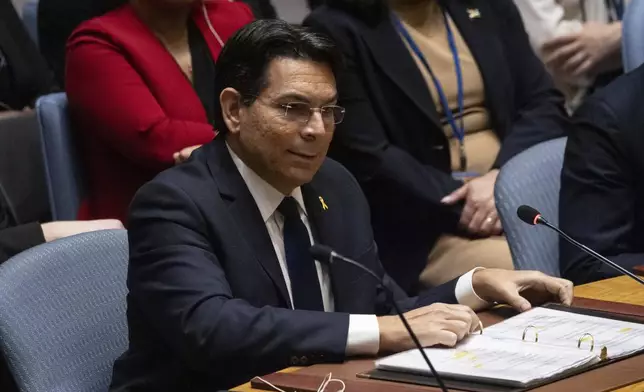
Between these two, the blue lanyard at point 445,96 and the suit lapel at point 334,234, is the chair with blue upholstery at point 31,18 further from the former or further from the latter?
the suit lapel at point 334,234

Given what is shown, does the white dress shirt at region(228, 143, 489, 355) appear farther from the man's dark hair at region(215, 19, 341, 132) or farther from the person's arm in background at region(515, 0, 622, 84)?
the person's arm in background at region(515, 0, 622, 84)

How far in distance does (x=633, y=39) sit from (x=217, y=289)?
1.91 m

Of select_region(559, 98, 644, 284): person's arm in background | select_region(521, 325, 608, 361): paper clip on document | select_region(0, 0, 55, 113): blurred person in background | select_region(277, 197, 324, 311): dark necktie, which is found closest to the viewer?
select_region(521, 325, 608, 361): paper clip on document

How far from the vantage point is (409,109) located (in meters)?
3.32

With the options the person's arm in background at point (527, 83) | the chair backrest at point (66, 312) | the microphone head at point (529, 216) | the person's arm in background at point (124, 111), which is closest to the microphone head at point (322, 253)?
the microphone head at point (529, 216)

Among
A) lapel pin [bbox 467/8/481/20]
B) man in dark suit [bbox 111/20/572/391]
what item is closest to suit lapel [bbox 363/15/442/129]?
lapel pin [bbox 467/8/481/20]

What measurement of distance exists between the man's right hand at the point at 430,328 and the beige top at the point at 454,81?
145 centimetres

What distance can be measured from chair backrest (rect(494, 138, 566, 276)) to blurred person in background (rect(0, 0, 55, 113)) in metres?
1.51

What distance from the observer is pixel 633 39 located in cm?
347

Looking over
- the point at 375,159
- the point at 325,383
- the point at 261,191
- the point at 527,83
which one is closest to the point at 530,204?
the point at 375,159

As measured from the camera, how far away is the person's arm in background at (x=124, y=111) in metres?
3.13

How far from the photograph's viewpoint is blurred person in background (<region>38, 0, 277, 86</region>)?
3.58 metres

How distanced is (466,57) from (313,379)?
186cm

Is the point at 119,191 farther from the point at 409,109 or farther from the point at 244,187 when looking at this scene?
the point at 244,187
